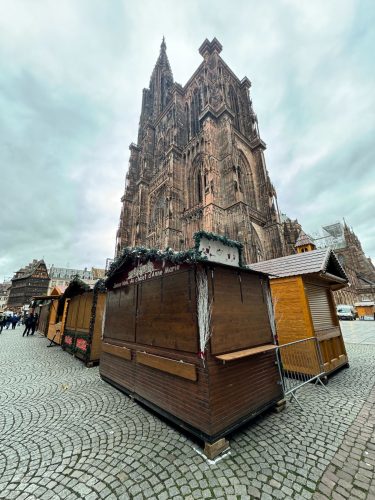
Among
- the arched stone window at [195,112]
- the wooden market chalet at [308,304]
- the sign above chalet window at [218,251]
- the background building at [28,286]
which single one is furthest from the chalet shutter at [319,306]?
the background building at [28,286]

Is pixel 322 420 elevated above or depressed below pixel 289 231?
below

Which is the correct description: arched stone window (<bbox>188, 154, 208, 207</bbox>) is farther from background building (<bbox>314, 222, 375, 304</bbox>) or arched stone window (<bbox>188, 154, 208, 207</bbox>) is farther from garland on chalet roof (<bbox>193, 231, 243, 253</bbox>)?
background building (<bbox>314, 222, 375, 304</bbox>)

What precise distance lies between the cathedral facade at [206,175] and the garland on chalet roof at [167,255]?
1488 cm

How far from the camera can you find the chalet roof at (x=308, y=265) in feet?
23.0

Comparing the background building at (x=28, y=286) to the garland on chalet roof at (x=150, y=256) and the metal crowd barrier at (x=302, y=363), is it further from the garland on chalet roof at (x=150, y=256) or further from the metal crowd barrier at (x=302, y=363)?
the metal crowd barrier at (x=302, y=363)

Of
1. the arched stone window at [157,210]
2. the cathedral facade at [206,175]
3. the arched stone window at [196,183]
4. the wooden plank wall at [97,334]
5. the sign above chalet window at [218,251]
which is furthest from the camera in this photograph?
the arched stone window at [157,210]

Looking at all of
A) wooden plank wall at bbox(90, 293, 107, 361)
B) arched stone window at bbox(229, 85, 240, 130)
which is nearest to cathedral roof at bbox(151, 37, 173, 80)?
arched stone window at bbox(229, 85, 240, 130)

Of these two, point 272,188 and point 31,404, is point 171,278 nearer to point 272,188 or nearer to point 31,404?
point 31,404

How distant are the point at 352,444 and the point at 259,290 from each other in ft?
10.2

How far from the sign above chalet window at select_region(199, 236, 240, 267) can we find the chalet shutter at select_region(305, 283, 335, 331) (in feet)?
12.1

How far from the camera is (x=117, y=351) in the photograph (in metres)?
6.21

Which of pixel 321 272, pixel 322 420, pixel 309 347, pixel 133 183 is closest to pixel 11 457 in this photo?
pixel 322 420

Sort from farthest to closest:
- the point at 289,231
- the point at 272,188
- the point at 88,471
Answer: the point at 289,231
the point at 272,188
the point at 88,471

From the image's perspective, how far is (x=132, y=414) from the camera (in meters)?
4.62
